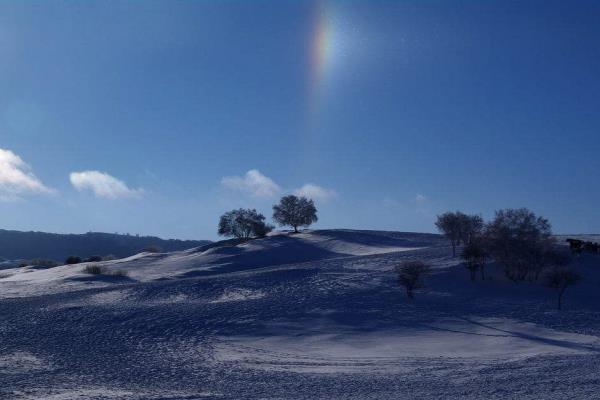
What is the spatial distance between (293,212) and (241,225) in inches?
361

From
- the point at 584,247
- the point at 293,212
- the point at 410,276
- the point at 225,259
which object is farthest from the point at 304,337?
the point at 293,212

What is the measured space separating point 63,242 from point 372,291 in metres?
163

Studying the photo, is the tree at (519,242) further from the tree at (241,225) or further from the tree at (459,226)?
the tree at (241,225)

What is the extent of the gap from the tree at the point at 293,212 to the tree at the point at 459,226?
38893 mm

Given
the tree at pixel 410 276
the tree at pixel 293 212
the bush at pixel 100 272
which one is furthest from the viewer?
the tree at pixel 293 212

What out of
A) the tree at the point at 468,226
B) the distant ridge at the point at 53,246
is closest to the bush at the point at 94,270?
the tree at the point at 468,226

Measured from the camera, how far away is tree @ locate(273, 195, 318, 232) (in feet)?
305

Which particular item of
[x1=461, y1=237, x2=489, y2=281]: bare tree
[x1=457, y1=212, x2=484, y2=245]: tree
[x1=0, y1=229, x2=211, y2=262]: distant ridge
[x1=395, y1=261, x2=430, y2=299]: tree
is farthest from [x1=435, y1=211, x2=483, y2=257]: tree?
[x1=0, y1=229, x2=211, y2=262]: distant ridge

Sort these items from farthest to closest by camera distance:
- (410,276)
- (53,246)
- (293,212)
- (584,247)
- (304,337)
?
(53,246) → (293,212) → (584,247) → (410,276) → (304,337)

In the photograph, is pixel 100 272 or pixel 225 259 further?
pixel 225 259

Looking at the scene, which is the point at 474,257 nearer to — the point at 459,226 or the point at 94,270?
the point at 459,226

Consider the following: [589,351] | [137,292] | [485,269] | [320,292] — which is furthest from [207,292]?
[589,351]

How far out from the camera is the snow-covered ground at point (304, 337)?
14.0 meters

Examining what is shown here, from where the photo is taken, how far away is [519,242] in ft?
135
